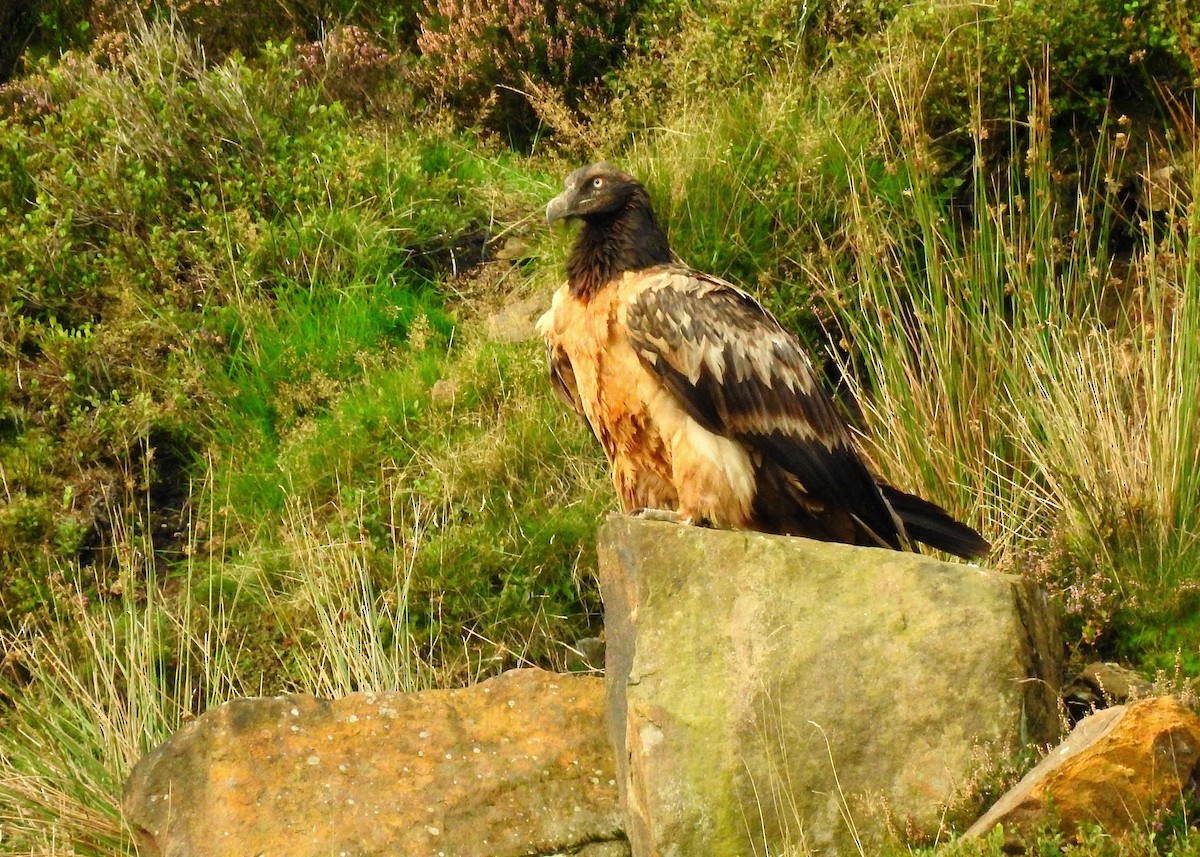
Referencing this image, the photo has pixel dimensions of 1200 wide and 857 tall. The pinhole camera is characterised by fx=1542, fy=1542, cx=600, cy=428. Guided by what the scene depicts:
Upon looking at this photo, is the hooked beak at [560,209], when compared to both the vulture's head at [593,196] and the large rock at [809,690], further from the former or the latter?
the large rock at [809,690]

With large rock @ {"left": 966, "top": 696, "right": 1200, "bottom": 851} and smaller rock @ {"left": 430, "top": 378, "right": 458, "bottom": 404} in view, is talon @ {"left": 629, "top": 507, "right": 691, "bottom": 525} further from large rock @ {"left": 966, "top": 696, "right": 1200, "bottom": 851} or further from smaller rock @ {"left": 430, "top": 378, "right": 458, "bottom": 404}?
smaller rock @ {"left": 430, "top": 378, "right": 458, "bottom": 404}

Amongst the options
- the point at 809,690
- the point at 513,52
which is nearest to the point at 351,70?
the point at 513,52

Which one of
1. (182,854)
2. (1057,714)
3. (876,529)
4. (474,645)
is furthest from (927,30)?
(182,854)

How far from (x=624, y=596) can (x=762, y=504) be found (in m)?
1.18

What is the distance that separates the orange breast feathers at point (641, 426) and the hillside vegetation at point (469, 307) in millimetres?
992

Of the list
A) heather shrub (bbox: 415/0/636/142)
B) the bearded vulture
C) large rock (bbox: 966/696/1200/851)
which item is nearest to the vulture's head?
the bearded vulture

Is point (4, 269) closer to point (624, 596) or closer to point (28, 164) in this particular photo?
point (28, 164)

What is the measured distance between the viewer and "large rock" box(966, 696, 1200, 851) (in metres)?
4.09

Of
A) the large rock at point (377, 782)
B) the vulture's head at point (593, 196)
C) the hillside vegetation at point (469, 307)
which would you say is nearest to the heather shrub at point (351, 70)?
the hillside vegetation at point (469, 307)

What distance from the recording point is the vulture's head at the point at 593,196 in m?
6.28

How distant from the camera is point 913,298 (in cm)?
693

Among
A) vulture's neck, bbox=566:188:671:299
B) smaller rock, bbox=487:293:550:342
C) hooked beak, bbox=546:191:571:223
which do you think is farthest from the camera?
smaller rock, bbox=487:293:550:342

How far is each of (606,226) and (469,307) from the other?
237 centimetres

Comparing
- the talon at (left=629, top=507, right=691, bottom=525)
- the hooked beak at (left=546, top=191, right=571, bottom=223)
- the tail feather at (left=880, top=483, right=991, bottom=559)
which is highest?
the hooked beak at (left=546, top=191, right=571, bottom=223)
